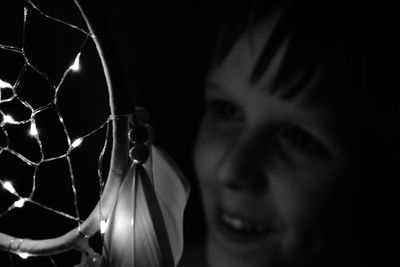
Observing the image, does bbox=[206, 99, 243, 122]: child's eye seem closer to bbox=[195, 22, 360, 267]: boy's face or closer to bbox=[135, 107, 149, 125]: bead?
bbox=[195, 22, 360, 267]: boy's face

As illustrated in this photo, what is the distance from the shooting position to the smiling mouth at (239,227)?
691mm

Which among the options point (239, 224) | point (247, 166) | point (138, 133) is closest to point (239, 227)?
point (239, 224)

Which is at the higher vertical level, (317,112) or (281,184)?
(317,112)

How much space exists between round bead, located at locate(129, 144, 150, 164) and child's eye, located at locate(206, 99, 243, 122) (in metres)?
0.12

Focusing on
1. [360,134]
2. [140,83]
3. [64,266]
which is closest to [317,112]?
[360,134]

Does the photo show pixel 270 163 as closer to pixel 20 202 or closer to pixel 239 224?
pixel 239 224

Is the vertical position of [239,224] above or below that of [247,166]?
below

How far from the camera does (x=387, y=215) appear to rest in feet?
2.21

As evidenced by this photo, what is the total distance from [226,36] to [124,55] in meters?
0.17

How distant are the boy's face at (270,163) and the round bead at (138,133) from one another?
12 cm

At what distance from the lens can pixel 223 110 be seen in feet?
2.28

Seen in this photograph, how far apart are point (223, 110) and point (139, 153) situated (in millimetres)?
143

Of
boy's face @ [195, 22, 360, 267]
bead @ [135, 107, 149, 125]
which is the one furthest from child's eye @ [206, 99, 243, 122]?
bead @ [135, 107, 149, 125]

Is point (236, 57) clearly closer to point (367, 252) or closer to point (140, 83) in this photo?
point (140, 83)
